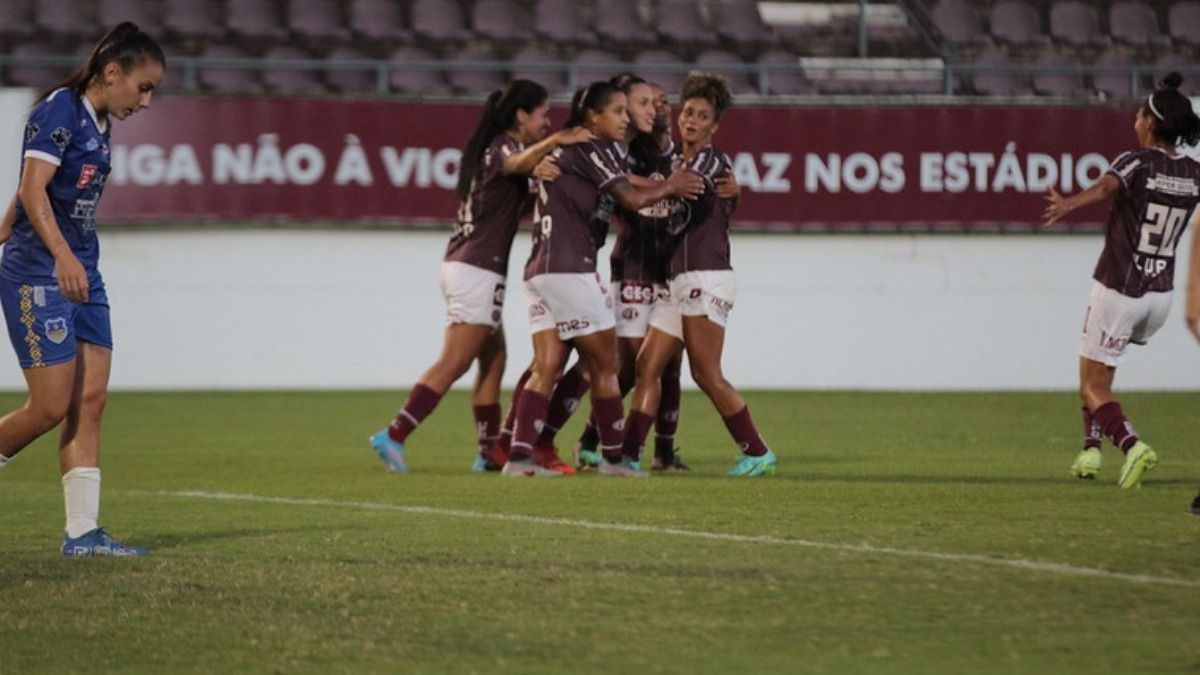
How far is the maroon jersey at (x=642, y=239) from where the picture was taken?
12.3 metres

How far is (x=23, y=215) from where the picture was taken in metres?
8.12

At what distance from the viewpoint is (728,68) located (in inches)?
837

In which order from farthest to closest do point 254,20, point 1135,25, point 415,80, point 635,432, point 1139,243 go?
1. point 1135,25
2. point 254,20
3. point 415,80
4. point 635,432
5. point 1139,243

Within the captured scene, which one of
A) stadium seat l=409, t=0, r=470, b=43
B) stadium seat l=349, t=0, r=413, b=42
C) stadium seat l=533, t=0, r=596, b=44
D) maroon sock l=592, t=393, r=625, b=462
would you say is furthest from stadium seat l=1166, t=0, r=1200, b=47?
maroon sock l=592, t=393, r=625, b=462

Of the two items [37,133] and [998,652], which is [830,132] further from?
[998,652]

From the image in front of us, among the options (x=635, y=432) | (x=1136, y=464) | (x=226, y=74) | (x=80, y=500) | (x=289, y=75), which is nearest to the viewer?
(x=80, y=500)

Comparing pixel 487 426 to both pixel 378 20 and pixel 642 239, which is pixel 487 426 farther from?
pixel 378 20

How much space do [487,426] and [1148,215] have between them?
159 inches

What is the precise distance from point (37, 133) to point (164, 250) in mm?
13339

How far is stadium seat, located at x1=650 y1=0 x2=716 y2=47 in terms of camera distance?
79.6 feet

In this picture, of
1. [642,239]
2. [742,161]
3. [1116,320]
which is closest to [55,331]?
[642,239]

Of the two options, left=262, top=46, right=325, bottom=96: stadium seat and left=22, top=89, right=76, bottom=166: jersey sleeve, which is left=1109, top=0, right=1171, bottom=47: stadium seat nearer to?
left=262, top=46, right=325, bottom=96: stadium seat

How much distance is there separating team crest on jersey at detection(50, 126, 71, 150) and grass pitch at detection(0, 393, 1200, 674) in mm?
1531

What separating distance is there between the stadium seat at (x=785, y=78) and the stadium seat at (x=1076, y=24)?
318cm
